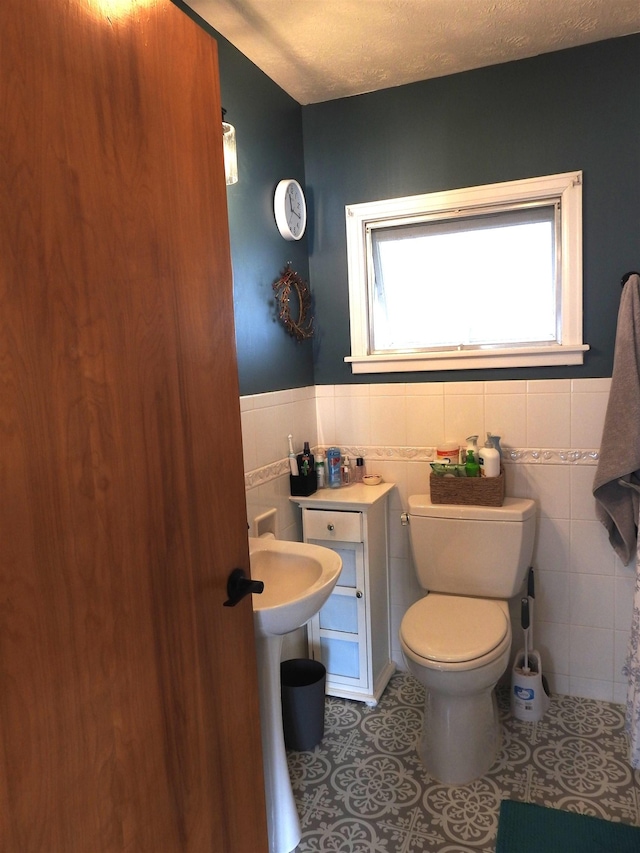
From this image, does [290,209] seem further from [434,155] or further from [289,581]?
[289,581]

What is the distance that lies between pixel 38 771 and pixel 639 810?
1792 millimetres

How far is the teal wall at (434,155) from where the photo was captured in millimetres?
1997

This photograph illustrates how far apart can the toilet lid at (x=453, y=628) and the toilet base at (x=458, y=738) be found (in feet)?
0.61

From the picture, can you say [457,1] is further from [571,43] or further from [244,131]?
[244,131]

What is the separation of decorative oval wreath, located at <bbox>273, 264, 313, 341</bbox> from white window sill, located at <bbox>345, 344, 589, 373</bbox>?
0.24m

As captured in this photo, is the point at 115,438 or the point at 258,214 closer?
the point at 115,438

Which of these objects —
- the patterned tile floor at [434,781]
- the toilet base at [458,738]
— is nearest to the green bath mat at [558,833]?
the patterned tile floor at [434,781]

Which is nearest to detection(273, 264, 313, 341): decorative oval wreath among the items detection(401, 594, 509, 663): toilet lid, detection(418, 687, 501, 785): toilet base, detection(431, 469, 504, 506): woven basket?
detection(431, 469, 504, 506): woven basket

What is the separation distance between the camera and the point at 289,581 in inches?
68.3

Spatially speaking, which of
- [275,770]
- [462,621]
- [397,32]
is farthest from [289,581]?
[397,32]

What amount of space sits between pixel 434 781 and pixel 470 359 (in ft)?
5.00

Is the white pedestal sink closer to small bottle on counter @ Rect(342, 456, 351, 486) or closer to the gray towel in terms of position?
small bottle on counter @ Rect(342, 456, 351, 486)

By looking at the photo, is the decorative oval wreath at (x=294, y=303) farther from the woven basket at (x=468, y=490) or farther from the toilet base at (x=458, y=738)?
the toilet base at (x=458, y=738)

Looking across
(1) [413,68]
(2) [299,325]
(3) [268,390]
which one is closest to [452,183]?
(1) [413,68]
